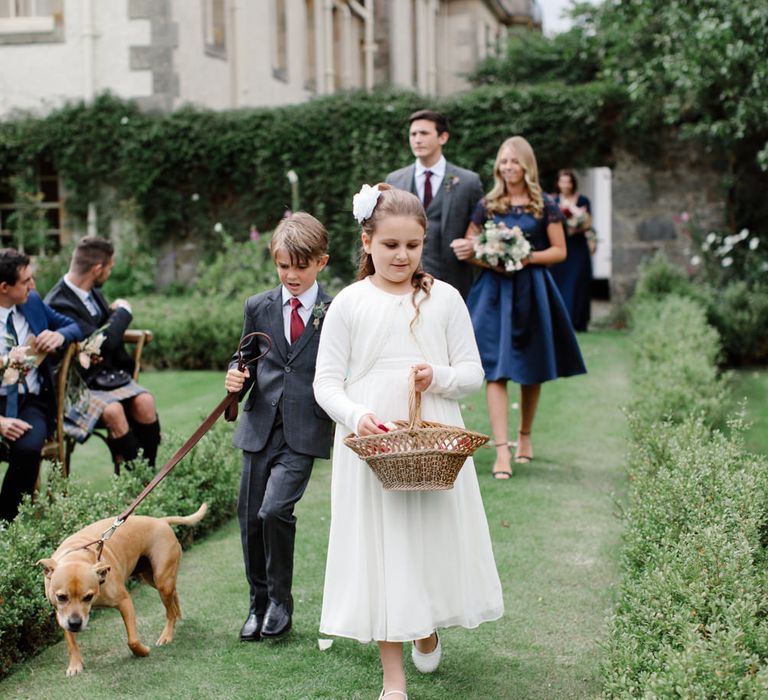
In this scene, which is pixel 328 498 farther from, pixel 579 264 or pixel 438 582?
pixel 579 264

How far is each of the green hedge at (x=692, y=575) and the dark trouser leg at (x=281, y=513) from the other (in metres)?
1.29

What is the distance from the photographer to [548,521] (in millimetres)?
5953

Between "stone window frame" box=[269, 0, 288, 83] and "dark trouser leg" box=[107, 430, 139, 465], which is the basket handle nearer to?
"dark trouser leg" box=[107, 430, 139, 465]

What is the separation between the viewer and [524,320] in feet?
23.2

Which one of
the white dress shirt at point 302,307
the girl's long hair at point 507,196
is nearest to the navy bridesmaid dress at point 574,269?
the girl's long hair at point 507,196

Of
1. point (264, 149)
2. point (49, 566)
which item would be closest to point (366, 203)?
point (49, 566)

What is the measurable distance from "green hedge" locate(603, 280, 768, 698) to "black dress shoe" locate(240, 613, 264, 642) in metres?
1.45

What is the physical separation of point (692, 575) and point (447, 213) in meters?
3.99

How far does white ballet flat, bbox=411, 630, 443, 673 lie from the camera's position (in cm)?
394

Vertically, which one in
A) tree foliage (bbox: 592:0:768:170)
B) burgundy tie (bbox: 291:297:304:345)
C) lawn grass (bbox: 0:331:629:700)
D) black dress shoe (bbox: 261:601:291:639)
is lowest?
lawn grass (bbox: 0:331:629:700)

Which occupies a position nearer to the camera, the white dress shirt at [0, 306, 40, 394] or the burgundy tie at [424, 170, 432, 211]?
the white dress shirt at [0, 306, 40, 394]

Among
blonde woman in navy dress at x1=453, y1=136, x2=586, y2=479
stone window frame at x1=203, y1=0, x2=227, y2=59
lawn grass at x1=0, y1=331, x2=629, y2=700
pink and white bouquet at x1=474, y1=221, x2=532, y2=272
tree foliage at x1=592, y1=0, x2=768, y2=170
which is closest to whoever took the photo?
lawn grass at x1=0, y1=331, x2=629, y2=700

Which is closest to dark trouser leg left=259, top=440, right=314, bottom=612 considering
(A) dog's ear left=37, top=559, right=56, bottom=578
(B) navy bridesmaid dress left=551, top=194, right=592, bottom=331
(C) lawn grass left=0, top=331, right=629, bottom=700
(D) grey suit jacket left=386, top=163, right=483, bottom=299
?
(C) lawn grass left=0, top=331, right=629, bottom=700

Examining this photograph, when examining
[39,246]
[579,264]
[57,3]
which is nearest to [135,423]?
[579,264]
